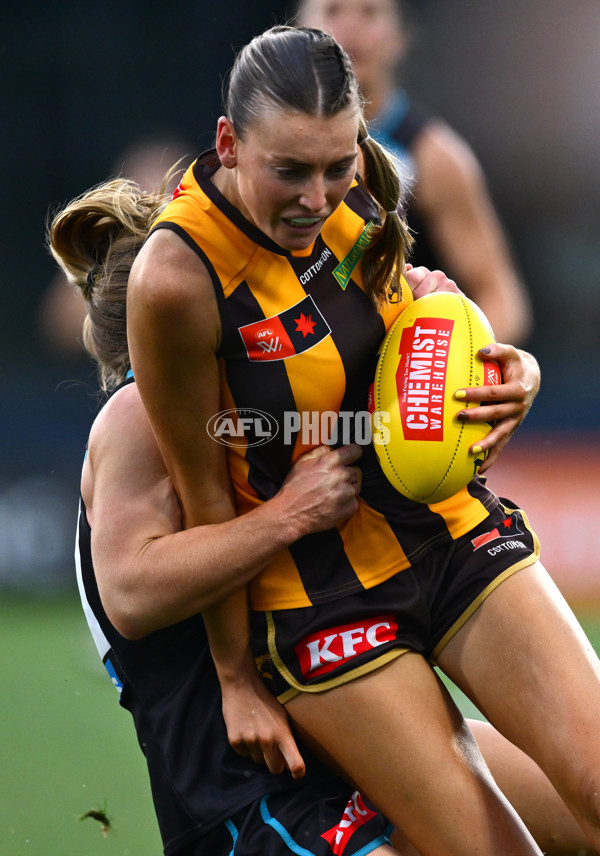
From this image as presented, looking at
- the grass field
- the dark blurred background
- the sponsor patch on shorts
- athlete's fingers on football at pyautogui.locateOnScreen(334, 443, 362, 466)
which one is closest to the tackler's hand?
the sponsor patch on shorts

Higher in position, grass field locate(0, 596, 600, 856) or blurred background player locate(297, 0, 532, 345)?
blurred background player locate(297, 0, 532, 345)

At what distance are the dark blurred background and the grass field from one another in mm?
445

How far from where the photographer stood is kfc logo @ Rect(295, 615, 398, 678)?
223 cm

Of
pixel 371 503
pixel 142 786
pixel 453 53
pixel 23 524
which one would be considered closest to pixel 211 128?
pixel 453 53

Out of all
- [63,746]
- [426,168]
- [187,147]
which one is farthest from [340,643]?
[187,147]

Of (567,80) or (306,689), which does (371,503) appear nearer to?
(306,689)

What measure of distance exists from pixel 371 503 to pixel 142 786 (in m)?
1.96

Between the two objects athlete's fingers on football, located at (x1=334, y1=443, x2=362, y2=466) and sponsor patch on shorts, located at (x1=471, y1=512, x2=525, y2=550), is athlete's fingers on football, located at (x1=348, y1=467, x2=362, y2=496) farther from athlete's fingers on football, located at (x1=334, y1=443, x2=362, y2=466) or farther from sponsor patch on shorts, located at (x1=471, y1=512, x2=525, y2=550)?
sponsor patch on shorts, located at (x1=471, y1=512, x2=525, y2=550)

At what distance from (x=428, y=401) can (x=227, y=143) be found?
26.7 inches

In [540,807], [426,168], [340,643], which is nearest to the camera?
[340,643]

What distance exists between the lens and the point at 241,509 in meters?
2.34

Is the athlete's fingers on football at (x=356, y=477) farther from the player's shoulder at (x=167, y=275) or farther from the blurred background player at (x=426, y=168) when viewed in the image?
the blurred background player at (x=426, y=168)

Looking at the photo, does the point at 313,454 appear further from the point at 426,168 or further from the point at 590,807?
the point at 426,168

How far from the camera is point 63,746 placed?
4113 mm
